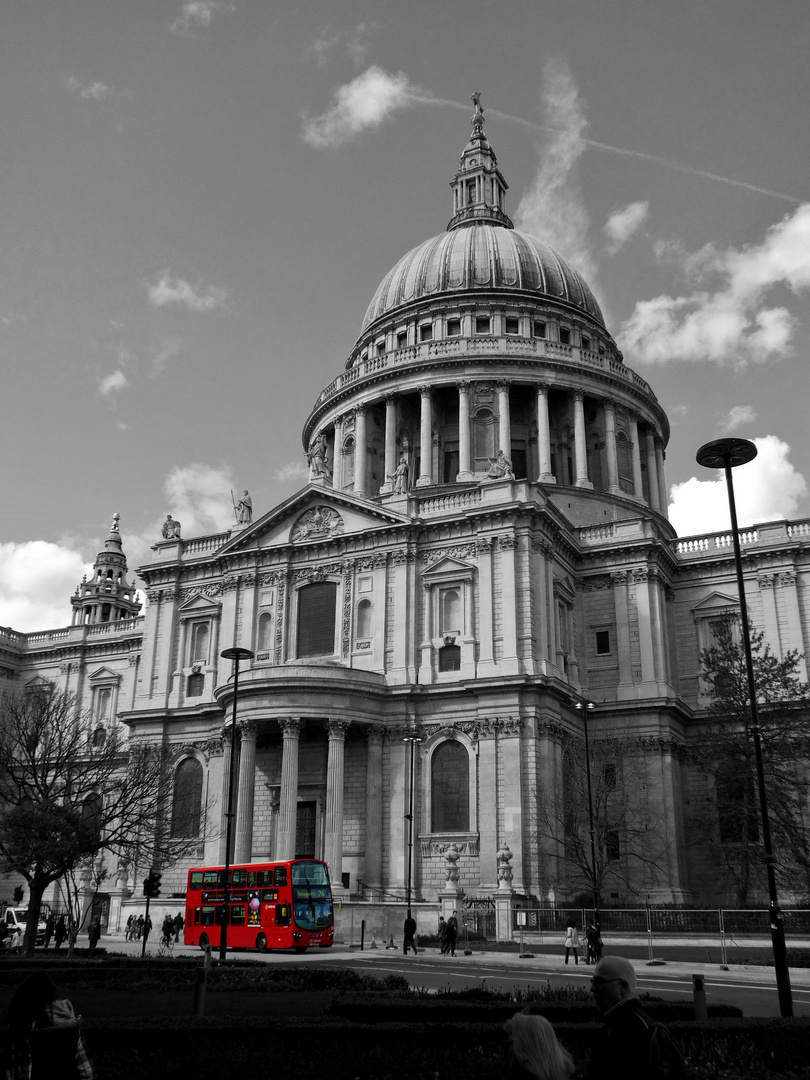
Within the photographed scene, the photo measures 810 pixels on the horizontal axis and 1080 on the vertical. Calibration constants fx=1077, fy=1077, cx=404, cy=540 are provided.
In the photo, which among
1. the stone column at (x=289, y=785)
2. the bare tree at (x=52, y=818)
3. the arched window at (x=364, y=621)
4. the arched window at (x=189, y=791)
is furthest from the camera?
the arched window at (x=189, y=791)

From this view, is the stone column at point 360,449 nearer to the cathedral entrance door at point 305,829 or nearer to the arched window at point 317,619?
the arched window at point 317,619

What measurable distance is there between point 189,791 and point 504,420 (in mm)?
32017

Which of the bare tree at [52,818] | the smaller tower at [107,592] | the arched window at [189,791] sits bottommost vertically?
the bare tree at [52,818]

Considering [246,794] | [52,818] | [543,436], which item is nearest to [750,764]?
[246,794]

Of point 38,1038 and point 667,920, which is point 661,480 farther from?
point 38,1038

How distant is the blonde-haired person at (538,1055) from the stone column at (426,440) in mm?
66505

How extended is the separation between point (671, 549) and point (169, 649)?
3044 centimetres

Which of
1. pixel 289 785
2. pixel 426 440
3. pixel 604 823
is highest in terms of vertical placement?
pixel 426 440

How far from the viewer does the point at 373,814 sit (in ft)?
173

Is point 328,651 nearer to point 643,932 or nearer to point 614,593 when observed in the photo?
point 614,593

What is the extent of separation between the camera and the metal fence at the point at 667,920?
39.2 metres

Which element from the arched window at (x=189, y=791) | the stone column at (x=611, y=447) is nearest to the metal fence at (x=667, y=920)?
the arched window at (x=189, y=791)

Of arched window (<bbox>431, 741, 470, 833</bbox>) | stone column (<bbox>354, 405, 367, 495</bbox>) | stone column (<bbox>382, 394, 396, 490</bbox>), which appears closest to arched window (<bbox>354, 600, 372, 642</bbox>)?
arched window (<bbox>431, 741, 470, 833</bbox>)

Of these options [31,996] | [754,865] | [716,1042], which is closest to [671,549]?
[754,865]
